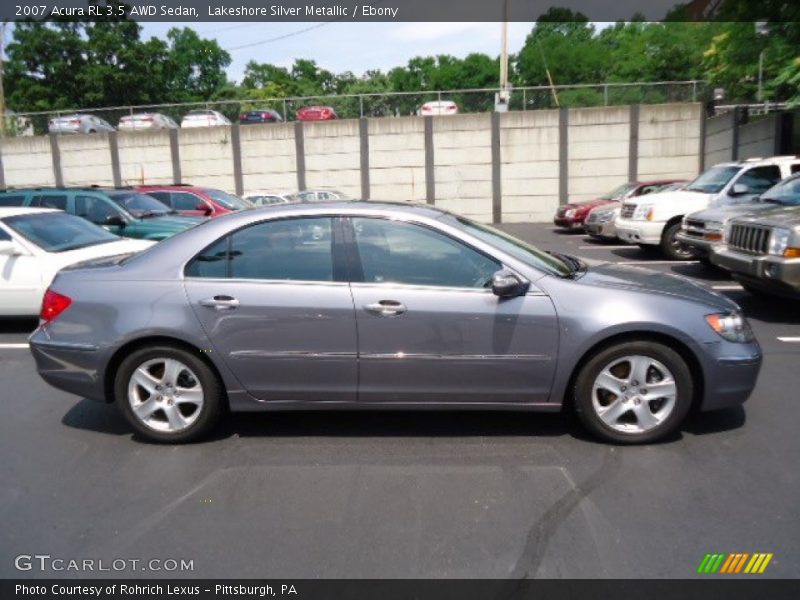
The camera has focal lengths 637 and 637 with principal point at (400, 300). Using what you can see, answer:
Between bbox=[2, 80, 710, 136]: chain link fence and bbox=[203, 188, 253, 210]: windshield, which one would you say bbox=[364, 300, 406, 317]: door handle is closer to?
bbox=[203, 188, 253, 210]: windshield

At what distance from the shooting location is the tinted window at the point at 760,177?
1122 centimetres

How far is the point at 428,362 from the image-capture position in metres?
3.94

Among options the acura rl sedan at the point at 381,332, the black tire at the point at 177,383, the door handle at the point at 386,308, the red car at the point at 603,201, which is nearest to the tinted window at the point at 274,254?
the acura rl sedan at the point at 381,332

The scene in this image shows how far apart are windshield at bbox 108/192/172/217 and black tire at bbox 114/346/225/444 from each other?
7449 millimetres

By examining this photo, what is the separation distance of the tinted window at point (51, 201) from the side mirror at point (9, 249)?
366 centimetres

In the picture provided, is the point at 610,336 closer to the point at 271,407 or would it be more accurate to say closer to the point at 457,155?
the point at 271,407

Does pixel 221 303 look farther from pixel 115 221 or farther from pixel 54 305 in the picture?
pixel 115 221

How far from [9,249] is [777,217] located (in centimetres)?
863

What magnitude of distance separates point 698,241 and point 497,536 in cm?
797

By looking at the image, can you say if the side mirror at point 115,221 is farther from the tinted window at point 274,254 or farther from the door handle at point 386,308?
the door handle at point 386,308

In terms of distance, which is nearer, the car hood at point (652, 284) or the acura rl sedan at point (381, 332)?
the acura rl sedan at point (381, 332)

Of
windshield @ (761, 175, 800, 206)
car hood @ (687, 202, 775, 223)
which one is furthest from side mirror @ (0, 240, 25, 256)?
windshield @ (761, 175, 800, 206)

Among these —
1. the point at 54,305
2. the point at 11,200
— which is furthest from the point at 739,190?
the point at 11,200
